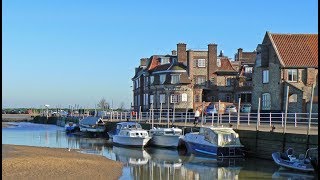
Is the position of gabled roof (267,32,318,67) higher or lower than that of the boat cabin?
higher

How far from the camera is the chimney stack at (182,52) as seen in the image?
257 ft

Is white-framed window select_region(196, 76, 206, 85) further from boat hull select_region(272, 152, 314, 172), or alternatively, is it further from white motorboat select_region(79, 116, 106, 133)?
boat hull select_region(272, 152, 314, 172)

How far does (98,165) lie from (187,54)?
4806cm

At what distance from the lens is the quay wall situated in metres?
28.3

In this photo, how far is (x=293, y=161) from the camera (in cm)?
2625

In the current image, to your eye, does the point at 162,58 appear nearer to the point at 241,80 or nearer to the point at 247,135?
the point at 241,80

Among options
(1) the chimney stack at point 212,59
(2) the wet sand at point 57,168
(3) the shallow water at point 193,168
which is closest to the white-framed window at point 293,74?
(3) the shallow water at point 193,168

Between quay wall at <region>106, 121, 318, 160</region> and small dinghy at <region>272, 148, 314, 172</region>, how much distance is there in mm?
863

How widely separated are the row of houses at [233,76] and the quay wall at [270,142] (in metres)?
16.4

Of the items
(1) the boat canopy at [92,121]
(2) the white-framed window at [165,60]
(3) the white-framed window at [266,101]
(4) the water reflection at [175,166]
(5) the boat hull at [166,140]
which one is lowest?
(4) the water reflection at [175,166]

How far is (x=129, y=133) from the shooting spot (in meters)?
44.4

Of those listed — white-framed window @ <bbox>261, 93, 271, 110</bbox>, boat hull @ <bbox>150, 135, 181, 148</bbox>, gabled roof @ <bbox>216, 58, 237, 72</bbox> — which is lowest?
boat hull @ <bbox>150, 135, 181, 148</bbox>

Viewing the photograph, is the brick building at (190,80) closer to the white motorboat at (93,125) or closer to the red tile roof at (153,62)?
the red tile roof at (153,62)

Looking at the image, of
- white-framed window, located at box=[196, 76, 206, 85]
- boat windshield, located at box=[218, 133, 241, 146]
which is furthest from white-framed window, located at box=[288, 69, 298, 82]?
white-framed window, located at box=[196, 76, 206, 85]
